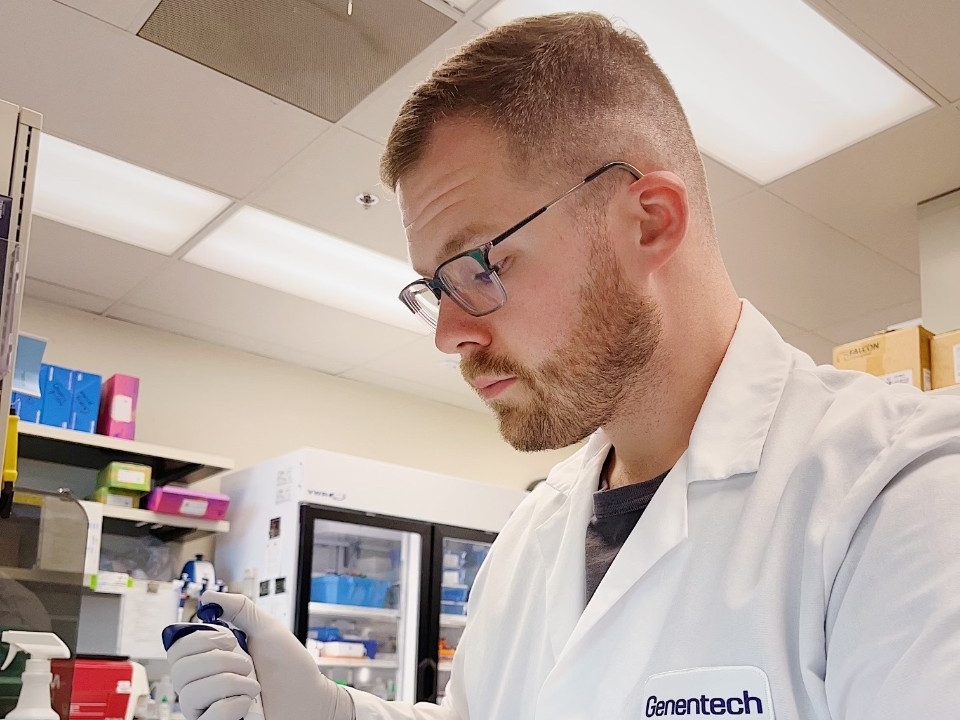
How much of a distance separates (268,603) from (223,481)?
86 centimetres

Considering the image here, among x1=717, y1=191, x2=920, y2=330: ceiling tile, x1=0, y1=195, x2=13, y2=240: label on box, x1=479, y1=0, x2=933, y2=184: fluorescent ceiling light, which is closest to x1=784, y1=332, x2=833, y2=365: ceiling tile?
x1=717, y1=191, x2=920, y2=330: ceiling tile

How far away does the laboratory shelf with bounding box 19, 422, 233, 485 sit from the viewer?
154 inches

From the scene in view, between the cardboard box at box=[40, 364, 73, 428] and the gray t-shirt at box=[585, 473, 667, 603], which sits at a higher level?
the cardboard box at box=[40, 364, 73, 428]

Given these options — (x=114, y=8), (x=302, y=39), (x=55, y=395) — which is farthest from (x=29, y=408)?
(x=302, y=39)

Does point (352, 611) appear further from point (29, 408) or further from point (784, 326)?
point (784, 326)

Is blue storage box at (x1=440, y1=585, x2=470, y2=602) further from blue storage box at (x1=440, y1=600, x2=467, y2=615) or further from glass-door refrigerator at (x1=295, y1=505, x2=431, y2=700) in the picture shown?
glass-door refrigerator at (x1=295, y1=505, x2=431, y2=700)

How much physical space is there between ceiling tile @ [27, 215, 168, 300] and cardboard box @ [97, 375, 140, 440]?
44cm

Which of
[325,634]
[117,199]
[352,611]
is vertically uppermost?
[117,199]

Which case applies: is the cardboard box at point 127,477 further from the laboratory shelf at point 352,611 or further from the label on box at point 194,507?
the laboratory shelf at point 352,611

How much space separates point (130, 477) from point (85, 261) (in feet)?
3.17

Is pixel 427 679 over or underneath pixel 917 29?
underneath

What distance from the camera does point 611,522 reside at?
53.9 inches

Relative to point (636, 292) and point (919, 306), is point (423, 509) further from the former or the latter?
point (636, 292)

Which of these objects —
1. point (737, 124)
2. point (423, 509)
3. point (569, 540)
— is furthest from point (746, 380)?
point (423, 509)
